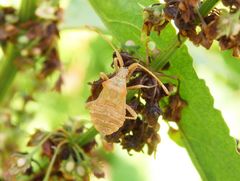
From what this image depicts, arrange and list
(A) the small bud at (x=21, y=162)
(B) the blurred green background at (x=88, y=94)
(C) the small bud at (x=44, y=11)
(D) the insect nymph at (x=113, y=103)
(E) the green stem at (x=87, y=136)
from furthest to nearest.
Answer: (B) the blurred green background at (x=88, y=94) → (C) the small bud at (x=44, y=11) → (A) the small bud at (x=21, y=162) → (E) the green stem at (x=87, y=136) → (D) the insect nymph at (x=113, y=103)

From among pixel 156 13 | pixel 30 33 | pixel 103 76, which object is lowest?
pixel 30 33

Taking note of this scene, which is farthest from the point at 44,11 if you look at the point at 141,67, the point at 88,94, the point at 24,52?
the point at 88,94

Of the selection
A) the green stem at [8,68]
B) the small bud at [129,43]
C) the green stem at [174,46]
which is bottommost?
the green stem at [8,68]

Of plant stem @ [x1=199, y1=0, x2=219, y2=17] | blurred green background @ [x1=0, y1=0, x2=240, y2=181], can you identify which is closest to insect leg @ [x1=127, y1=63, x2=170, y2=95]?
plant stem @ [x1=199, y1=0, x2=219, y2=17]

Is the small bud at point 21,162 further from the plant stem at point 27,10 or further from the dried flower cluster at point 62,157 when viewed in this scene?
the plant stem at point 27,10

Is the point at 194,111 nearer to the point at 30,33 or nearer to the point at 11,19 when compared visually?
the point at 30,33

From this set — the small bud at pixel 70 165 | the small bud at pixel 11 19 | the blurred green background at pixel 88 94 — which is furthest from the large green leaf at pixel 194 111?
the blurred green background at pixel 88 94

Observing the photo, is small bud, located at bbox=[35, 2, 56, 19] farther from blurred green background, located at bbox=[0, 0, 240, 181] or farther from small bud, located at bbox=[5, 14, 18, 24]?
blurred green background, located at bbox=[0, 0, 240, 181]
